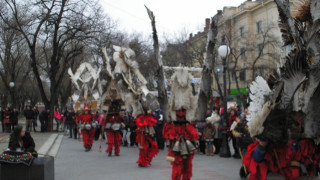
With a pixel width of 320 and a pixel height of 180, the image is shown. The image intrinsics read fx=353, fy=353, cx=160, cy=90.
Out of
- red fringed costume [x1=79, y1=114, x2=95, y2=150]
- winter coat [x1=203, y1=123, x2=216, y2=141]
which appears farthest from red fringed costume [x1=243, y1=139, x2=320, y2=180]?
red fringed costume [x1=79, y1=114, x2=95, y2=150]

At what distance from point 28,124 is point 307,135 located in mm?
21351

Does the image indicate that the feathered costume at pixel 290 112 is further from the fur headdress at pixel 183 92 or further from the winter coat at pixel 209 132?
the winter coat at pixel 209 132

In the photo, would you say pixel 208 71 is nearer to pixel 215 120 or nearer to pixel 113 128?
pixel 113 128

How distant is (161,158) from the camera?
38.9 feet

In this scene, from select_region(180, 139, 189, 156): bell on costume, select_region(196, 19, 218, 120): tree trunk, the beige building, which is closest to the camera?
select_region(196, 19, 218, 120): tree trunk

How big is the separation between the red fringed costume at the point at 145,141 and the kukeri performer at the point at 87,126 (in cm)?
406

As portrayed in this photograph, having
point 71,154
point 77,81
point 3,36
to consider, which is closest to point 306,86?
point 71,154

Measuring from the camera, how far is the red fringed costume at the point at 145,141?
992cm

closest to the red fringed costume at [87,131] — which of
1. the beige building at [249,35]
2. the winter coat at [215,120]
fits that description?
the winter coat at [215,120]

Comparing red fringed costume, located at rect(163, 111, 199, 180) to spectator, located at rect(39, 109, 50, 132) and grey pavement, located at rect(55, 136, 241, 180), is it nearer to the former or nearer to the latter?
grey pavement, located at rect(55, 136, 241, 180)

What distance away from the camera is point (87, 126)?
13555 mm

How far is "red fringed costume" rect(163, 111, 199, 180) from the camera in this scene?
255 inches

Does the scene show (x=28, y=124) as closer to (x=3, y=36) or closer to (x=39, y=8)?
(x=39, y=8)

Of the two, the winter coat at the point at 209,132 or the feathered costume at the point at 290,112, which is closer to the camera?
the feathered costume at the point at 290,112
